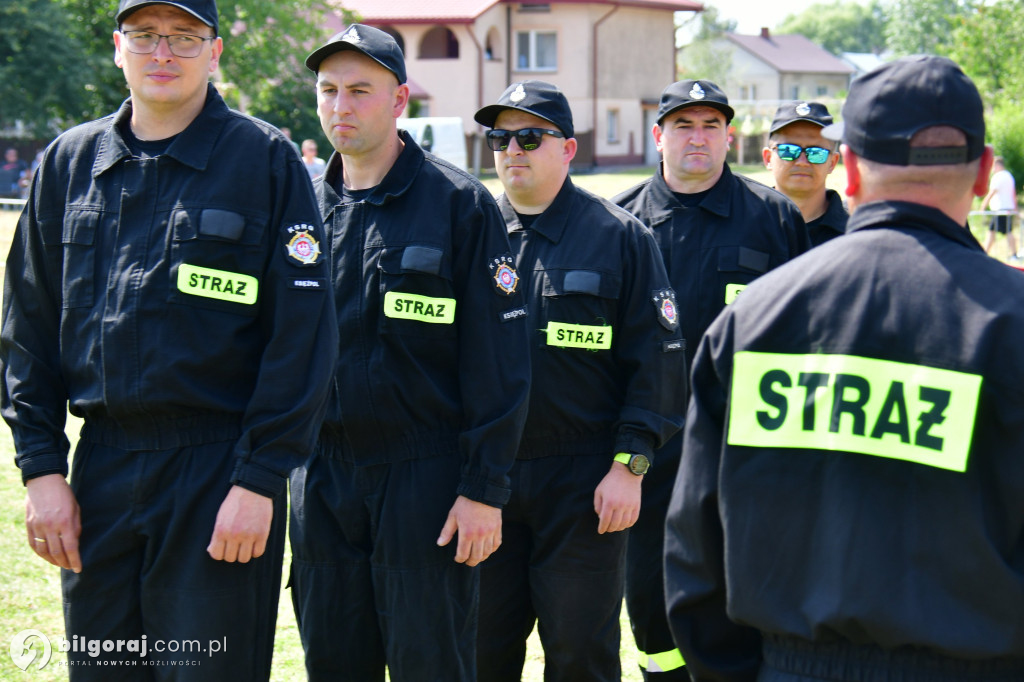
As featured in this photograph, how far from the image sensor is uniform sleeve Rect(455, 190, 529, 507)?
143 inches

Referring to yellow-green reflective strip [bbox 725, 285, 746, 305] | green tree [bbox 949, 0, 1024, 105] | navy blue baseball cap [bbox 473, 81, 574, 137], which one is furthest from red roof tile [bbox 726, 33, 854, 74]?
navy blue baseball cap [bbox 473, 81, 574, 137]

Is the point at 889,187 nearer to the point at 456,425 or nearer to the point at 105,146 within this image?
the point at 456,425

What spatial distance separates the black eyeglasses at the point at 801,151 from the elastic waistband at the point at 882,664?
3.86 metres

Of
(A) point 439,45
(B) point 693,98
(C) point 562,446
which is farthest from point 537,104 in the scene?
(A) point 439,45

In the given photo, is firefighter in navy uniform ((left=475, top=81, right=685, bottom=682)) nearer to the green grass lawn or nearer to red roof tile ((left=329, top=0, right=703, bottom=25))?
the green grass lawn

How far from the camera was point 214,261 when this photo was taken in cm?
322

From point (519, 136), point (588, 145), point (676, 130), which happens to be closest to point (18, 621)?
point (519, 136)

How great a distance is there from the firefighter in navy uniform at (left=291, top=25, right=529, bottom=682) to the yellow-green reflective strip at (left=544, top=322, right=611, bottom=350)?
0.49m

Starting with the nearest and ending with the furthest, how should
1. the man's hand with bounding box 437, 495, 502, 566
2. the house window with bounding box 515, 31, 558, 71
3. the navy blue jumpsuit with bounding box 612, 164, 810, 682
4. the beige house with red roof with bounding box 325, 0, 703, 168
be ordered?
the man's hand with bounding box 437, 495, 502, 566
the navy blue jumpsuit with bounding box 612, 164, 810, 682
the beige house with red roof with bounding box 325, 0, 703, 168
the house window with bounding box 515, 31, 558, 71

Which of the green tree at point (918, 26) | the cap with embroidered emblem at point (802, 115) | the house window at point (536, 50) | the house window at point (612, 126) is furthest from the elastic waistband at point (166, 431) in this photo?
the green tree at point (918, 26)

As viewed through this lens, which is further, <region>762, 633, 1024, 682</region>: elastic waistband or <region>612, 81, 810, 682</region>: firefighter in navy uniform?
<region>612, 81, 810, 682</region>: firefighter in navy uniform

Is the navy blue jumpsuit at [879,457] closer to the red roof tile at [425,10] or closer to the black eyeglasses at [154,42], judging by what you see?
the black eyeglasses at [154,42]

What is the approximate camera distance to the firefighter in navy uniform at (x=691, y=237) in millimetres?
4785

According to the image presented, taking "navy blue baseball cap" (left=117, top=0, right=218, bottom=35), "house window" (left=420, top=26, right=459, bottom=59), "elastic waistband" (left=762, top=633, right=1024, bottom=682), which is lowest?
"elastic waistband" (left=762, top=633, right=1024, bottom=682)
